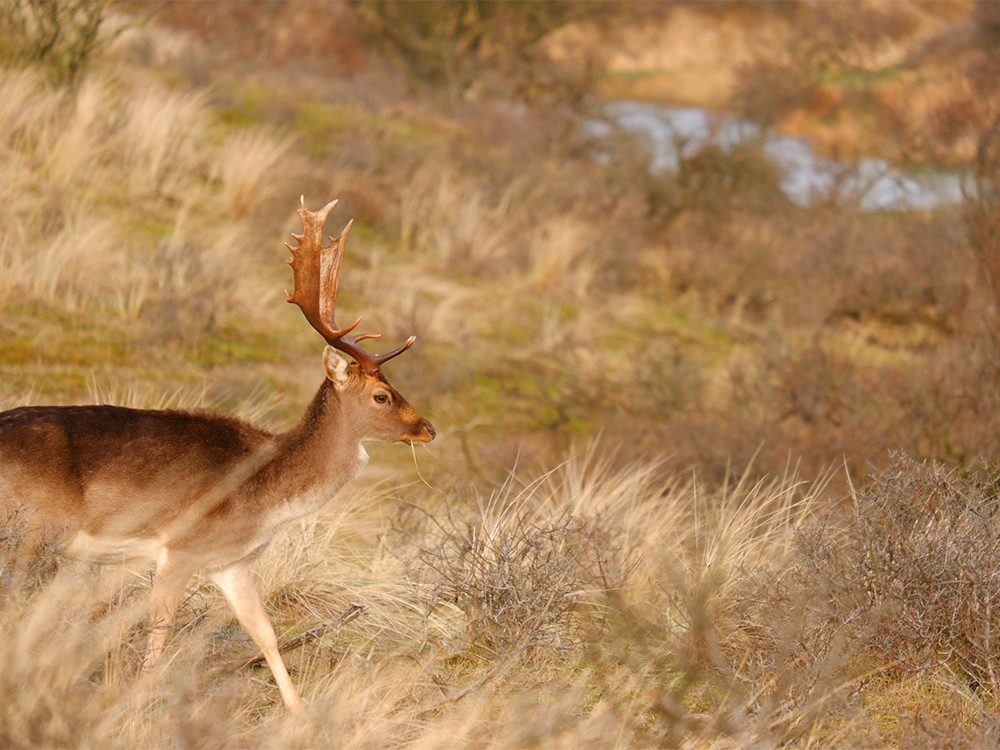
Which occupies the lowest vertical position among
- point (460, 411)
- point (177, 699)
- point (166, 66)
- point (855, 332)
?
point (855, 332)

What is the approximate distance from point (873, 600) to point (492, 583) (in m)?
1.65

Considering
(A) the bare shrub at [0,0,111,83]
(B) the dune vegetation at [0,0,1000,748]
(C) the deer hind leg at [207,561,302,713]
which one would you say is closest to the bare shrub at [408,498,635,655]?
(B) the dune vegetation at [0,0,1000,748]

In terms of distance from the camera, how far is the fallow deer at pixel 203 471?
408 cm

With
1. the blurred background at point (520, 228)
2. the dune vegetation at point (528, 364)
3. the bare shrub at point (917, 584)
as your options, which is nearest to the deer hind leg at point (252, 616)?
the dune vegetation at point (528, 364)

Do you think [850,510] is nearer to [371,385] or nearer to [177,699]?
[371,385]

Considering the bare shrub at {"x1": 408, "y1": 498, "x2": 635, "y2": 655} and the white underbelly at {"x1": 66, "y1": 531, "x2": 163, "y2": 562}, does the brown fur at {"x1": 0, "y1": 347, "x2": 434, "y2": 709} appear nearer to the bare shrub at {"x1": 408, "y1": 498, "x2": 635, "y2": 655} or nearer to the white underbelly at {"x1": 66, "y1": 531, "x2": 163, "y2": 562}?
the white underbelly at {"x1": 66, "y1": 531, "x2": 163, "y2": 562}

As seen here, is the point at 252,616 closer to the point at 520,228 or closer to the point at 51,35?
the point at 51,35

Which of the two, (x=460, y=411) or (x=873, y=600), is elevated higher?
(x=873, y=600)

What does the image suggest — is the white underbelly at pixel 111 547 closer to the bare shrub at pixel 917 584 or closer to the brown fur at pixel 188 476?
the brown fur at pixel 188 476

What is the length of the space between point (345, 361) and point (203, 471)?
71 centimetres

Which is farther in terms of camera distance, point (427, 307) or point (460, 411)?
point (427, 307)

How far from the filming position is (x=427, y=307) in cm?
1130

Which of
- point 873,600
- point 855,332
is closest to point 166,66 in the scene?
point 855,332

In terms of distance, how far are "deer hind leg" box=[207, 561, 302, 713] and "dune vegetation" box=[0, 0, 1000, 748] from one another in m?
0.11
